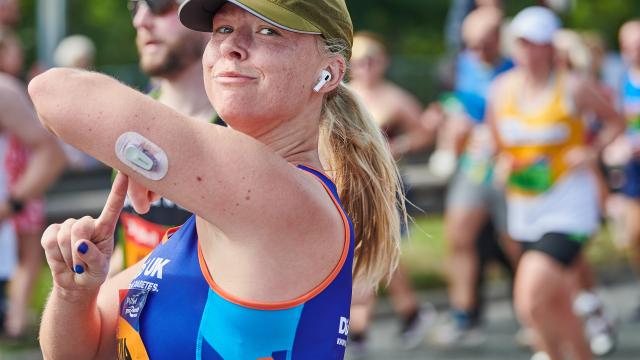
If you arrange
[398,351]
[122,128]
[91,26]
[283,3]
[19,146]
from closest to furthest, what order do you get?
[122,128]
[283,3]
[19,146]
[398,351]
[91,26]

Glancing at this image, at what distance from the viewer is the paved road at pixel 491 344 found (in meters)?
8.46

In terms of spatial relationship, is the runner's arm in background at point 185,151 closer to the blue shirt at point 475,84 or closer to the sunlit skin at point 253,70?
the sunlit skin at point 253,70

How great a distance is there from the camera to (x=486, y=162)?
9102mm

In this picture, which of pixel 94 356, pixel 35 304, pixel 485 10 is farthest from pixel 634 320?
→ pixel 94 356

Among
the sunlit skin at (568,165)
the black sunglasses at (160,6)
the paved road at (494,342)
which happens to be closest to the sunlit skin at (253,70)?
the black sunglasses at (160,6)

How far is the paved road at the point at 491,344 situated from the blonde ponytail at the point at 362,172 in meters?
5.62

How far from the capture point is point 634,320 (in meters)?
9.72

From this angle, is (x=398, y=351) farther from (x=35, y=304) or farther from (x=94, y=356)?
(x=94, y=356)

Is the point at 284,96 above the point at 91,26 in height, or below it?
below

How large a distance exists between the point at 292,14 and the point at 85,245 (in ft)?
1.89

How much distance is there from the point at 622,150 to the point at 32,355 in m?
5.30

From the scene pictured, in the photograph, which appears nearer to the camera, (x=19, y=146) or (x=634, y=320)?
(x=19, y=146)

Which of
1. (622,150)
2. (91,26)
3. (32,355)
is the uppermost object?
(91,26)

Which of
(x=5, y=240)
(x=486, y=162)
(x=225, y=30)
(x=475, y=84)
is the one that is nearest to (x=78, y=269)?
(x=225, y=30)
